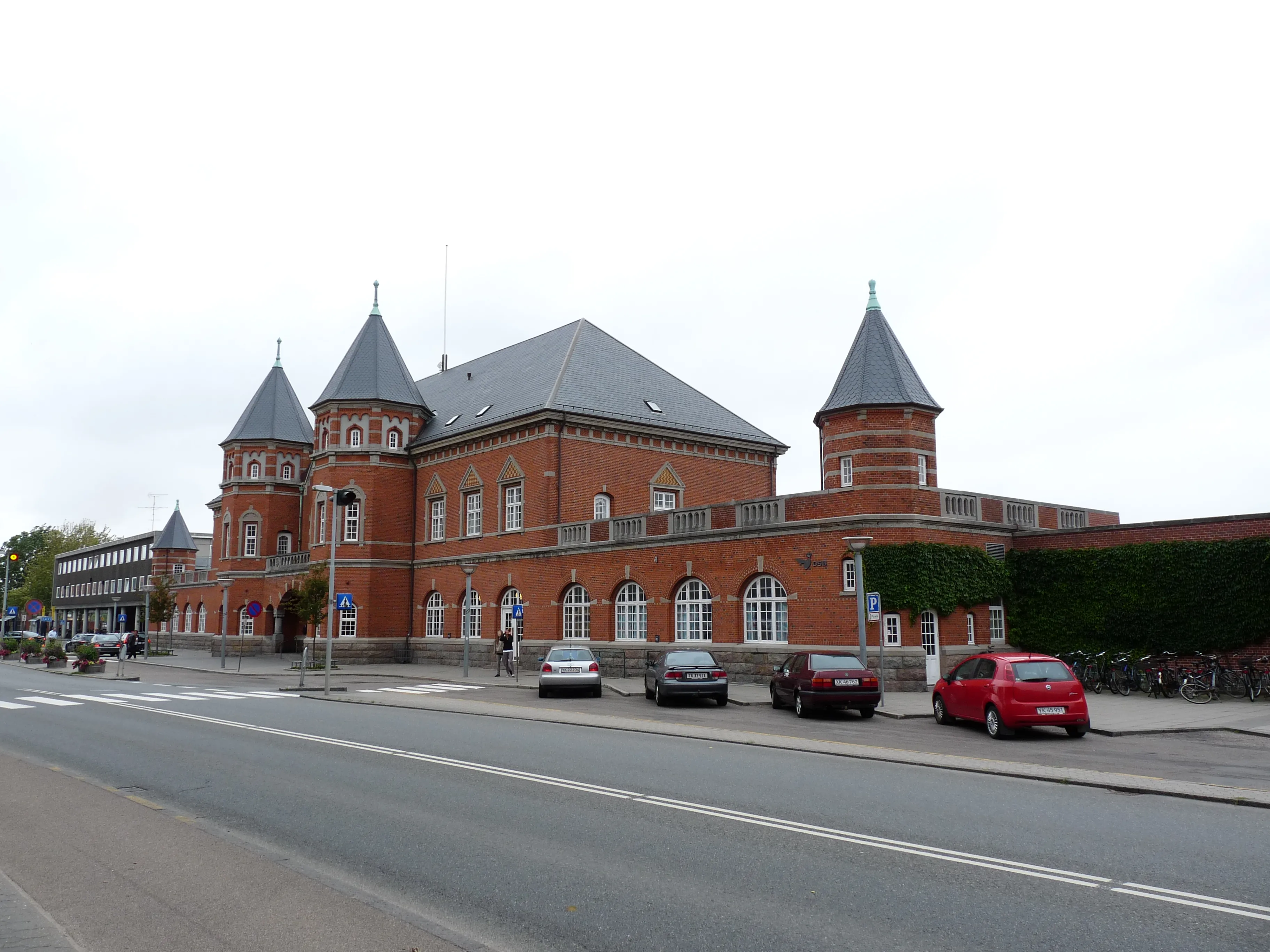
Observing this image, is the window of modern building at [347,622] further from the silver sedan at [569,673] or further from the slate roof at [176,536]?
the slate roof at [176,536]

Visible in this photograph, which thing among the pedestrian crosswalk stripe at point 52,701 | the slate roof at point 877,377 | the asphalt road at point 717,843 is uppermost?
the slate roof at point 877,377

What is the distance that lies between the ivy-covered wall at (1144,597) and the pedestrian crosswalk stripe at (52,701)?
81.8 ft

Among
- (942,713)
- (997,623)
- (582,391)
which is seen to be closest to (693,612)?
(997,623)

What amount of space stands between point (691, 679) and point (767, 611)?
6.65 metres

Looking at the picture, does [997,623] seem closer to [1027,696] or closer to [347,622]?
[1027,696]

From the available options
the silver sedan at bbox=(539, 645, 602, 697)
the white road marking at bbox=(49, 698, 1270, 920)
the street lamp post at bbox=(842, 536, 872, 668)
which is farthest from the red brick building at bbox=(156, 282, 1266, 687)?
the white road marking at bbox=(49, 698, 1270, 920)

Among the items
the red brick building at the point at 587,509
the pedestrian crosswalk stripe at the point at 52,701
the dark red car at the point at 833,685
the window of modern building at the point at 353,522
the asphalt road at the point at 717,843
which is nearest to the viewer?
the asphalt road at the point at 717,843

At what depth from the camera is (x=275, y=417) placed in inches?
2245

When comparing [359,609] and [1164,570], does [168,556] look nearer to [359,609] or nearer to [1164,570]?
[359,609]

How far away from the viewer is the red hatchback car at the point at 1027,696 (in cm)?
1553

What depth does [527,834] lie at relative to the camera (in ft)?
26.2

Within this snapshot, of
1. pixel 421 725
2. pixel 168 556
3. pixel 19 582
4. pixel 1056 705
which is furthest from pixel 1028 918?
pixel 19 582

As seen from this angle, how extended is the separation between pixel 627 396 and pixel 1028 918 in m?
35.7

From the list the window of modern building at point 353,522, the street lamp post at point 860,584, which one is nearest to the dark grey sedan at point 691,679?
the street lamp post at point 860,584
